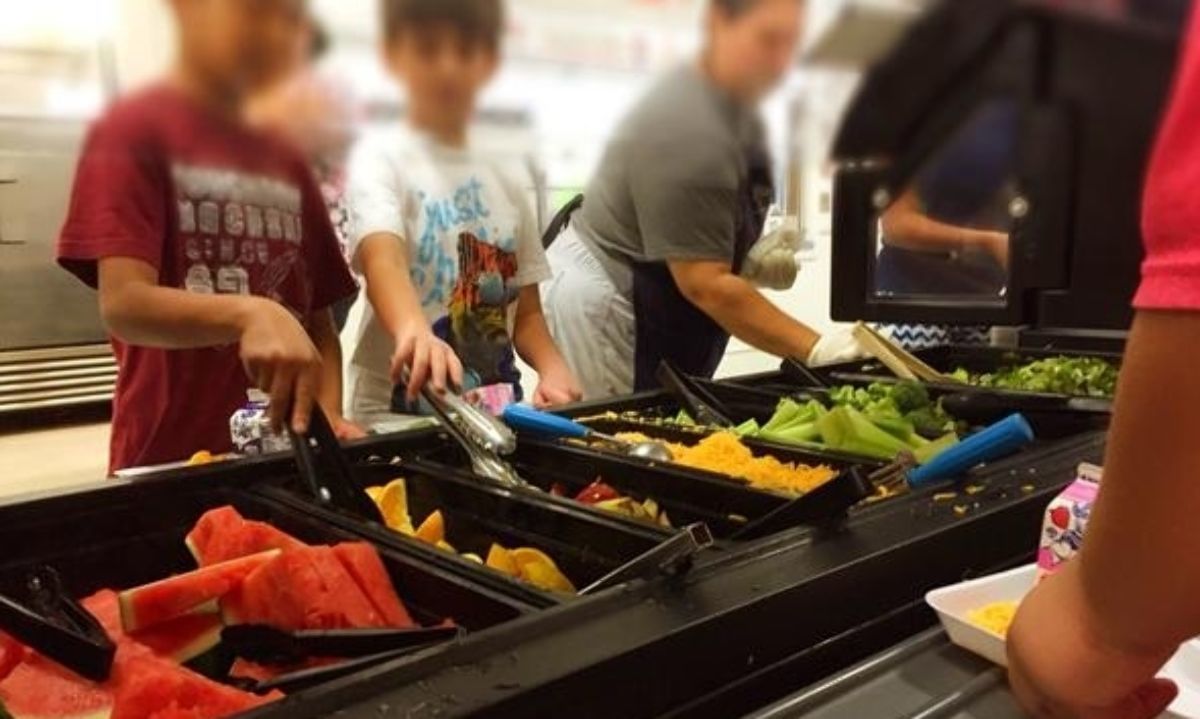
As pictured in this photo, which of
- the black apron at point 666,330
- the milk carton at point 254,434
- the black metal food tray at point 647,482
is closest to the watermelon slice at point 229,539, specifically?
the black metal food tray at point 647,482

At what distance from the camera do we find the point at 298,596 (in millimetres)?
899

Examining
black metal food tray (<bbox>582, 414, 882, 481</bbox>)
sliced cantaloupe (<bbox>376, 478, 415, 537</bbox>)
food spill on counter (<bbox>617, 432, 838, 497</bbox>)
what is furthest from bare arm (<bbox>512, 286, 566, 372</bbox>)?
sliced cantaloupe (<bbox>376, 478, 415, 537</bbox>)

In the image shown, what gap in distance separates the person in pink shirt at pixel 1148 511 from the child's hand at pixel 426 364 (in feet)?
2.95

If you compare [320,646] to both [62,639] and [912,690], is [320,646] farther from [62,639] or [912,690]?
[912,690]

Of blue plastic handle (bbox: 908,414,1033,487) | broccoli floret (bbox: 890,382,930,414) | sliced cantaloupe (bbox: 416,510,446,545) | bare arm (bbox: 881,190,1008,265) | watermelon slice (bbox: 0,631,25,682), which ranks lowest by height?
watermelon slice (bbox: 0,631,25,682)

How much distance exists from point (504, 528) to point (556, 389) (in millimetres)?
783

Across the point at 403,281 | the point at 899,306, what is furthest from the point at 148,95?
the point at 403,281

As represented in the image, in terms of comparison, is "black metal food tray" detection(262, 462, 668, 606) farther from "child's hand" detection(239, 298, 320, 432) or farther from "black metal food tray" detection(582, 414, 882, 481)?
"black metal food tray" detection(582, 414, 882, 481)

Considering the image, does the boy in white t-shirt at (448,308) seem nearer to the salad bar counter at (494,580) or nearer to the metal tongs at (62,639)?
the salad bar counter at (494,580)

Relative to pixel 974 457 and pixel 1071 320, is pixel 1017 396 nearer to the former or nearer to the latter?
pixel 974 457

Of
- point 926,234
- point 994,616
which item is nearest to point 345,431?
point 994,616

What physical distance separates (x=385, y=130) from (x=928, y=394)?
1630 millimetres

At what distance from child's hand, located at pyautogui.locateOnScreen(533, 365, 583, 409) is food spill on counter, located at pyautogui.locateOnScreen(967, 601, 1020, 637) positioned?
0.97 m

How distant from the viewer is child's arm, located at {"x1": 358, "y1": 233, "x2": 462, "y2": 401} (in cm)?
145
